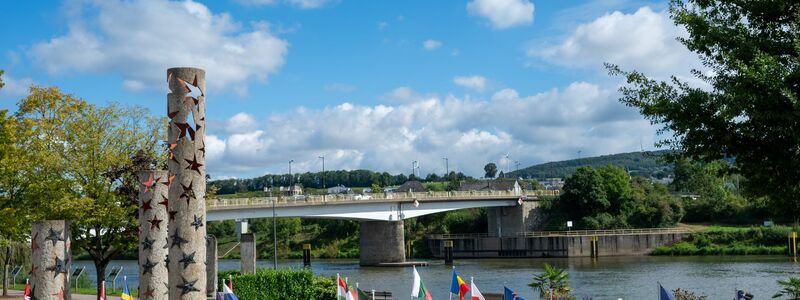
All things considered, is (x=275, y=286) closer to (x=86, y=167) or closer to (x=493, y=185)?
(x=86, y=167)

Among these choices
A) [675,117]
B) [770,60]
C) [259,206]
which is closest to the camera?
[770,60]

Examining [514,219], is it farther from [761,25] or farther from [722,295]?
[761,25]

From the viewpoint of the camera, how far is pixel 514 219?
10138 cm

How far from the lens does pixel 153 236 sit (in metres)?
22.2

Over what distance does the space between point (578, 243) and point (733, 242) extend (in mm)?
15328

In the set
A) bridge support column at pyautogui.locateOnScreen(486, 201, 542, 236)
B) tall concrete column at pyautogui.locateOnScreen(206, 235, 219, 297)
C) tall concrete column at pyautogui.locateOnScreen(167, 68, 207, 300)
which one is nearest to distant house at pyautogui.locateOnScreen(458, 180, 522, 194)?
bridge support column at pyautogui.locateOnScreen(486, 201, 542, 236)

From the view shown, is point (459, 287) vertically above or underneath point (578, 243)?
above

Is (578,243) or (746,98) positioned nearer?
(746,98)

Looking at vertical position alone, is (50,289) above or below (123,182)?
below

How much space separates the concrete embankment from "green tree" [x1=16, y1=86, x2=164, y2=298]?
211 feet

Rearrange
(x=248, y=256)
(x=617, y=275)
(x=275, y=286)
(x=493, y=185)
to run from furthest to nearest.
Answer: (x=493, y=185) → (x=617, y=275) → (x=248, y=256) → (x=275, y=286)

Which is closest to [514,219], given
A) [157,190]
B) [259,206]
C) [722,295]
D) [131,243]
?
[259,206]

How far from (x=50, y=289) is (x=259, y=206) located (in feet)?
158

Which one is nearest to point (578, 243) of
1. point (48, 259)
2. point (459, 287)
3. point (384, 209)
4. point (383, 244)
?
point (383, 244)
